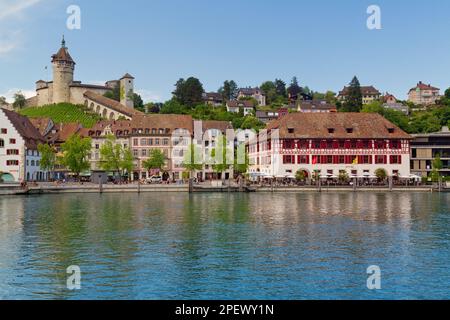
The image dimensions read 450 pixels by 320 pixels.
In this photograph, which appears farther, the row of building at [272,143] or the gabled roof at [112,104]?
the gabled roof at [112,104]

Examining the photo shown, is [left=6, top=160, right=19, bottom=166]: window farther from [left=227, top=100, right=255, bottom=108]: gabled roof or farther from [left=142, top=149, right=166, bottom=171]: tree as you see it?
[left=227, top=100, right=255, bottom=108]: gabled roof

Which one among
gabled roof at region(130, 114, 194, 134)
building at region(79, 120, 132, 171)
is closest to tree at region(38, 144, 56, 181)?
building at region(79, 120, 132, 171)

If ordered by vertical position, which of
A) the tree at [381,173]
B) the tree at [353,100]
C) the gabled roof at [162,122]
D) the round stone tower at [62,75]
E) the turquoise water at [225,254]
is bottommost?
the turquoise water at [225,254]

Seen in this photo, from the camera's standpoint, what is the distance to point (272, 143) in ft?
299

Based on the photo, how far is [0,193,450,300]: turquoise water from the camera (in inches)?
843

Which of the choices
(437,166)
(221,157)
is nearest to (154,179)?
(221,157)

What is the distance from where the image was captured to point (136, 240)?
107 ft

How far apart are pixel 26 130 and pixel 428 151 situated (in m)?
79.1

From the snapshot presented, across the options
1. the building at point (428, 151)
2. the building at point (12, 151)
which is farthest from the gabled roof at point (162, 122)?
the building at point (428, 151)

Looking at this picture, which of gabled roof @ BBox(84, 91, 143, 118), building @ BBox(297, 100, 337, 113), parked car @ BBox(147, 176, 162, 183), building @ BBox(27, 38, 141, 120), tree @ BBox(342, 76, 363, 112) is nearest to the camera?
parked car @ BBox(147, 176, 162, 183)

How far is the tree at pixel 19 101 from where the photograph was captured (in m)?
188

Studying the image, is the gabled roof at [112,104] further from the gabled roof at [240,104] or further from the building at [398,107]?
the building at [398,107]

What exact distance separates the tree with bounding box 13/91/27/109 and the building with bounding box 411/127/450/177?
450 ft

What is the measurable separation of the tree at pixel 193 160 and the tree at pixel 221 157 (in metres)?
2.78
